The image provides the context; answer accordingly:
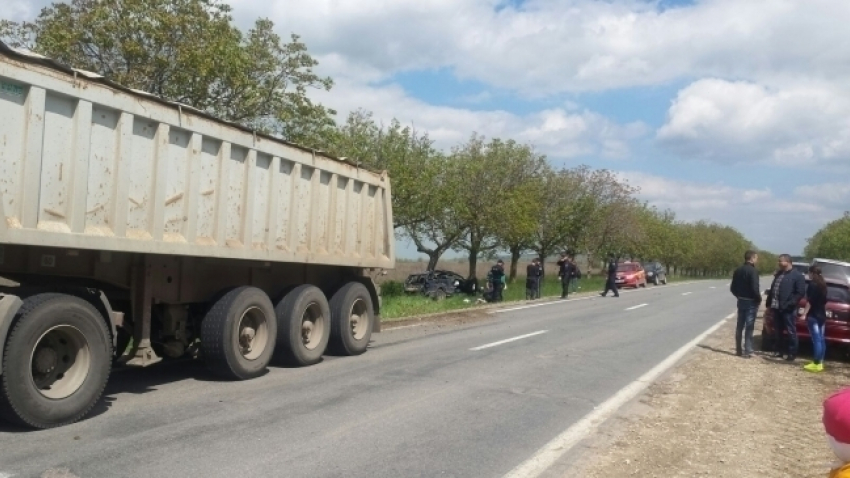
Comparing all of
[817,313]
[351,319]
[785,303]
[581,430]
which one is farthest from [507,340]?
[581,430]

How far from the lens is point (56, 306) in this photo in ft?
21.8

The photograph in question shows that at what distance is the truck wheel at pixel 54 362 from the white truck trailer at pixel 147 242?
0.5 inches

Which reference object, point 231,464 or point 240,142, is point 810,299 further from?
point 231,464

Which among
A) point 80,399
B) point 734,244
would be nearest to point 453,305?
point 80,399

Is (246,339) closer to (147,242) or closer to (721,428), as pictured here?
(147,242)

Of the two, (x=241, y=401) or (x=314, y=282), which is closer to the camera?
(x=241, y=401)

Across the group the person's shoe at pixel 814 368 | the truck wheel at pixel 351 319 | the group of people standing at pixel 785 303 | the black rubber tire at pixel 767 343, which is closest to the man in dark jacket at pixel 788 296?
the group of people standing at pixel 785 303

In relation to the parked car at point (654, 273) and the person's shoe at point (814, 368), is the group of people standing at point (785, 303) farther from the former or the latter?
the parked car at point (654, 273)

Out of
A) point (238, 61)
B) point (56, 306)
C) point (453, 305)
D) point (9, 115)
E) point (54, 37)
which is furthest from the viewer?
point (453, 305)

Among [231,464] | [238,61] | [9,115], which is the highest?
[238,61]

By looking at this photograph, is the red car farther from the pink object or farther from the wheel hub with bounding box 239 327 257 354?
the pink object

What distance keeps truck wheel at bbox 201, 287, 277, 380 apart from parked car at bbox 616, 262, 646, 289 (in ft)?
117

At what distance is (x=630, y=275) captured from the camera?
44.4 m

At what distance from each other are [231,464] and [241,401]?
7.43ft
